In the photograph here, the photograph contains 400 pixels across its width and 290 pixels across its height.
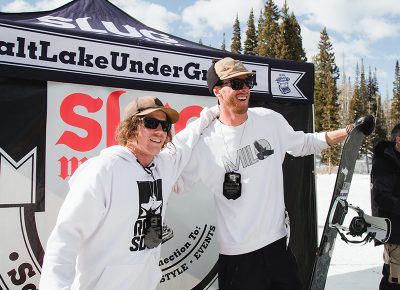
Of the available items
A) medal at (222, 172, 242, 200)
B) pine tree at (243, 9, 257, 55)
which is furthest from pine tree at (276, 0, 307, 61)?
medal at (222, 172, 242, 200)

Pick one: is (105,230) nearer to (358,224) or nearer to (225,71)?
(225,71)

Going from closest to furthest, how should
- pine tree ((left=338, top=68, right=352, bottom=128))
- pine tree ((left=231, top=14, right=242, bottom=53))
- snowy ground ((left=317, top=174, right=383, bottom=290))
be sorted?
snowy ground ((left=317, top=174, right=383, bottom=290)) → pine tree ((left=231, top=14, right=242, bottom=53)) → pine tree ((left=338, top=68, right=352, bottom=128))

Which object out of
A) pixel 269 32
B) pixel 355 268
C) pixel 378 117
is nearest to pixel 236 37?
pixel 269 32

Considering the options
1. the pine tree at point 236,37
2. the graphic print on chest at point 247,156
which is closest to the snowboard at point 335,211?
the graphic print on chest at point 247,156

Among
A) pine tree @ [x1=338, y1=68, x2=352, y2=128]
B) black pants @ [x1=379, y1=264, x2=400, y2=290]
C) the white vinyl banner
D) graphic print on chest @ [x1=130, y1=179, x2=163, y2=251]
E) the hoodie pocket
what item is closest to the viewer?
the hoodie pocket

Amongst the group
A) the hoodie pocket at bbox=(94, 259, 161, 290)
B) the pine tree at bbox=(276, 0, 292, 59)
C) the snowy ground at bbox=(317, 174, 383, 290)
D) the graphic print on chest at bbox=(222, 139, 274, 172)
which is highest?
the pine tree at bbox=(276, 0, 292, 59)

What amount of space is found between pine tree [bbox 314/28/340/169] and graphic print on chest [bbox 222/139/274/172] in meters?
30.2

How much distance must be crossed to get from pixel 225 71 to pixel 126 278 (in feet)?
4.18

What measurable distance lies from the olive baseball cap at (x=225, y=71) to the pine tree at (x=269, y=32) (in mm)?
35510

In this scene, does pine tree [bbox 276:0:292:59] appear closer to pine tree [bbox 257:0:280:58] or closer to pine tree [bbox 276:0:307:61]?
pine tree [bbox 276:0:307:61]

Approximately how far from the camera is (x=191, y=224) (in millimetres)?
2975

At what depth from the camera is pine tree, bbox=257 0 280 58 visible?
1481 inches

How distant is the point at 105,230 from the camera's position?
1669mm

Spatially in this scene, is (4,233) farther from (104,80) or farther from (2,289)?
(104,80)
